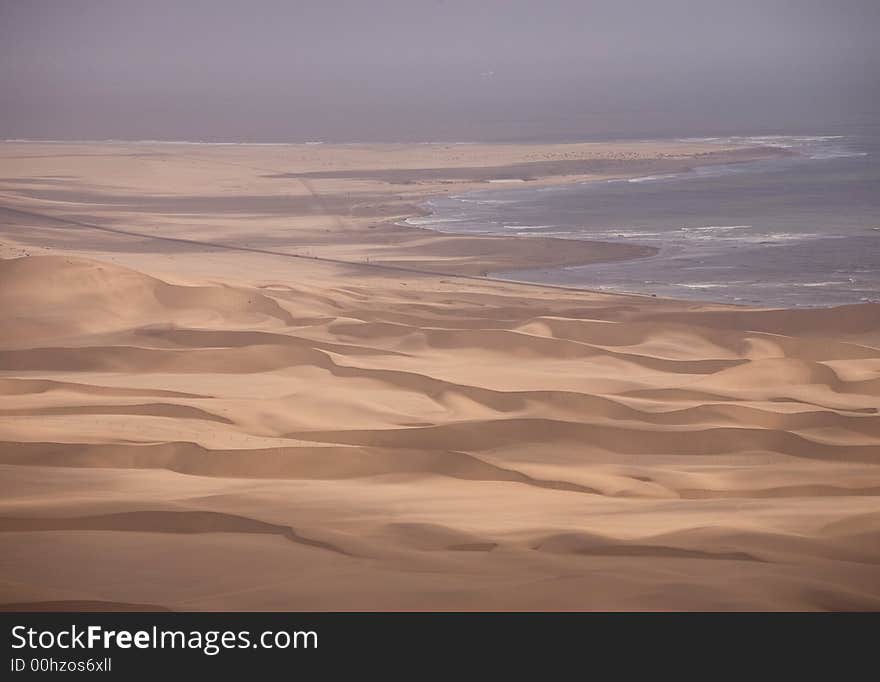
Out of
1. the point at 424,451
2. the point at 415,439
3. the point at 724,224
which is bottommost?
the point at 424,451

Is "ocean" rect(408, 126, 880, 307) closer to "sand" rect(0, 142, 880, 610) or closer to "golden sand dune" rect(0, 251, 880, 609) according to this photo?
"sand" rect(0, 142, 880, 610)

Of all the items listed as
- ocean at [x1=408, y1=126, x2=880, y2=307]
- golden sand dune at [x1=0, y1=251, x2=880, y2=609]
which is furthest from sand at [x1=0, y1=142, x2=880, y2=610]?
ocean at [x1=408, y1=126, x2=880, y2=307]

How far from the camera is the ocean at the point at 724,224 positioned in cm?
1788

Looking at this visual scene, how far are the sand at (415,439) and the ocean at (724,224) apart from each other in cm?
130

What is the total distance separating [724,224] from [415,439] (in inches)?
625

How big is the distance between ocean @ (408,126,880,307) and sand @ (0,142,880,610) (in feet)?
4.25

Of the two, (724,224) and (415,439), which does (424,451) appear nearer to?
(415,439)

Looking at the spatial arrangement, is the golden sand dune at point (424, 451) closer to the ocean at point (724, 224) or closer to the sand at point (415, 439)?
the sand at point (415, 439)

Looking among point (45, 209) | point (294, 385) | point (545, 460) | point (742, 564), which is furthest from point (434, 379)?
point (45, 209)

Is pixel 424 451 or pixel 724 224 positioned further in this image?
pixel 724 224

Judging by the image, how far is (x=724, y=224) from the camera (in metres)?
23.7

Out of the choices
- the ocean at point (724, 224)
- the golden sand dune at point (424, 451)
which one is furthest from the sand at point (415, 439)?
the ocean at point (724, 224)

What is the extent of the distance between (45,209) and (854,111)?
4020 cm

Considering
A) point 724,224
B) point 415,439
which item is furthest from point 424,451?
point 724,224
